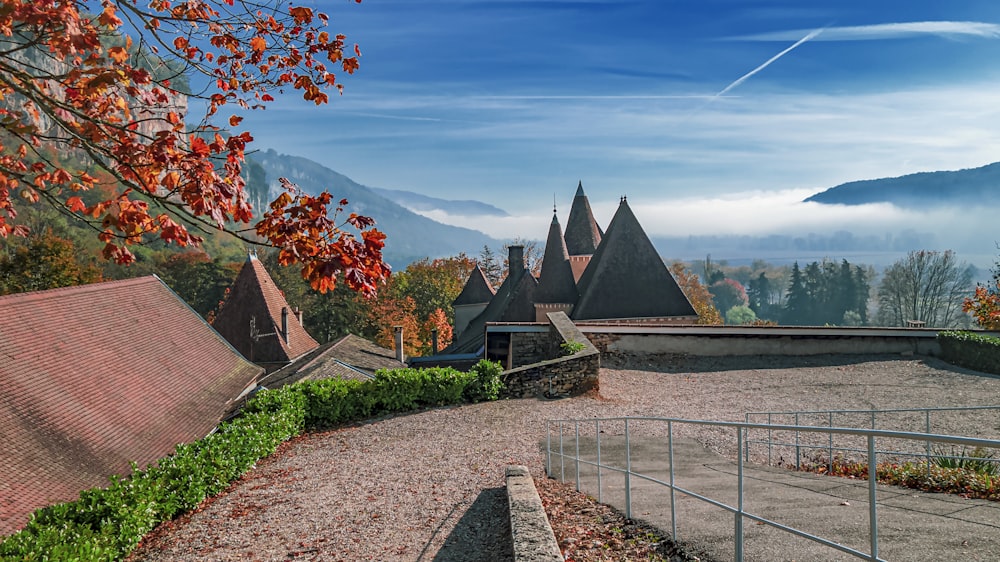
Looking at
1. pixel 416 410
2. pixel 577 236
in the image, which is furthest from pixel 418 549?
pixel 577 236

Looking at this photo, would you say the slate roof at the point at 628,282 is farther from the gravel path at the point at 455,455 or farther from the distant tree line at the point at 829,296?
the distant tree line at the point at 829,296

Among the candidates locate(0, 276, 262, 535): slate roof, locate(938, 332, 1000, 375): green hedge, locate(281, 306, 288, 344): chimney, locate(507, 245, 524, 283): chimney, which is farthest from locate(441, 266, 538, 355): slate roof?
locate(938, 332, 1000, 375): green hedge

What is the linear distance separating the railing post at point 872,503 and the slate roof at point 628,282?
23.5m

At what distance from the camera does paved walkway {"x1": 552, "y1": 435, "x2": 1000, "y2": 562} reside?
3305 millimetres

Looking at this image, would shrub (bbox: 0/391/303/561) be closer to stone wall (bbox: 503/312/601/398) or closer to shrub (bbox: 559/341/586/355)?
stone wall (bbox: 503/312/601/398)

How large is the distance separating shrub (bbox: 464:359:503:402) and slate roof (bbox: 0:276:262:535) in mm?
7316

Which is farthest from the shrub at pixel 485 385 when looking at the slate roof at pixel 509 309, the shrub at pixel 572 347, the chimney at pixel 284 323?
the chimney at pixel 284 323

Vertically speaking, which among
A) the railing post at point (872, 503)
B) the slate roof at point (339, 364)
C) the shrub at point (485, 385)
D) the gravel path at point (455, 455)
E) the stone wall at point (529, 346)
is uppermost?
the railing post at point (872, 503)

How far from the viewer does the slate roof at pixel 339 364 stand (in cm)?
2519

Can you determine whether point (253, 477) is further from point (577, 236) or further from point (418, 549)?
point (577, 236)

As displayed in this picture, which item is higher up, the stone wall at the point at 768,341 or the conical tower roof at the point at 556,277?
the conical tower roof at the point at 556,277

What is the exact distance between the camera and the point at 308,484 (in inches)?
393

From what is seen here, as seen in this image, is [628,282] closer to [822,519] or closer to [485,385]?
[485,385]

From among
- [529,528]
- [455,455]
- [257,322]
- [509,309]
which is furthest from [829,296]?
[529,528]
